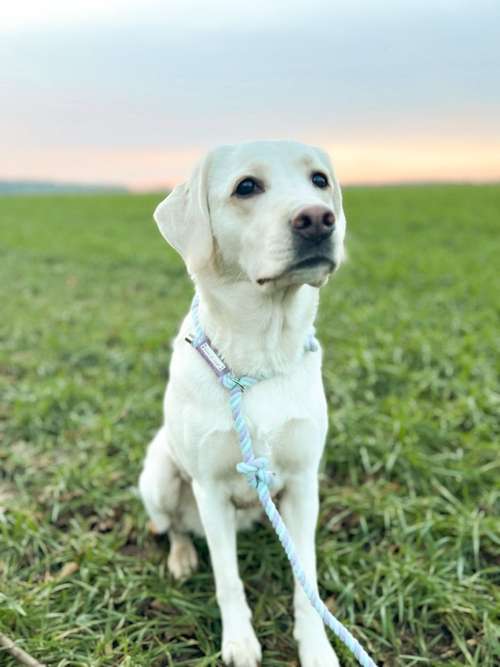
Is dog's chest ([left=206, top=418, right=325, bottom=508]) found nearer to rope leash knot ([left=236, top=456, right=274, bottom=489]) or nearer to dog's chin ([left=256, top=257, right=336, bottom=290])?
rope leash knot ([left=236, top=456, right=274, bottom=489])

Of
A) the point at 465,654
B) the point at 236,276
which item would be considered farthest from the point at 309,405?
the point at 465,654

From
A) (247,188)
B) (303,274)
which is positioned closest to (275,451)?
(303,274)

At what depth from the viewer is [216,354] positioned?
6.94 feet

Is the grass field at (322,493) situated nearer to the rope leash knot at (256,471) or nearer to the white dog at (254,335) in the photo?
the white dog at (254,335)

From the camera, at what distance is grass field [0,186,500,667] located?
2.38 m

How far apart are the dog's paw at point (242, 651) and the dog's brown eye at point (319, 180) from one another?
1.60 meters

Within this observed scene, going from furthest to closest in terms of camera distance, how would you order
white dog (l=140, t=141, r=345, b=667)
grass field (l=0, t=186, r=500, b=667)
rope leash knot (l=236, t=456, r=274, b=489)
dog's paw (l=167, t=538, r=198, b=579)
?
dog's paw (l=167, t=538, r=198, b=579) < grass field (l=0, t=186, r=500, b=667) < rope leash knot (l=236, t=456, r=274, b=489) < white dog (l=140, t=141, r=345, b=667)

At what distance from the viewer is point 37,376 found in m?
4.82

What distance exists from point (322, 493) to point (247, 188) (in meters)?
1.79

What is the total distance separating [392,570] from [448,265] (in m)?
6.25

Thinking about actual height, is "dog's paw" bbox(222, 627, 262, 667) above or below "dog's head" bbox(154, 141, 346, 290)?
below

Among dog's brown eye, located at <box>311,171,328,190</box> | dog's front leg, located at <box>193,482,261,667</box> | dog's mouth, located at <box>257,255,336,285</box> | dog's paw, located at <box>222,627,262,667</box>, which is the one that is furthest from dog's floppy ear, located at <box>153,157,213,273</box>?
dog's paw, located at <box>222,627,262,667</box>

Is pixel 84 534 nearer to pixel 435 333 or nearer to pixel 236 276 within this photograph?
pixel 236 276

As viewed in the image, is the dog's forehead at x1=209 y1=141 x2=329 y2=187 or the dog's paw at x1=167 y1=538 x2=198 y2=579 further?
the dog's paw at x1=167 y1=538 x2=198 y2=579
